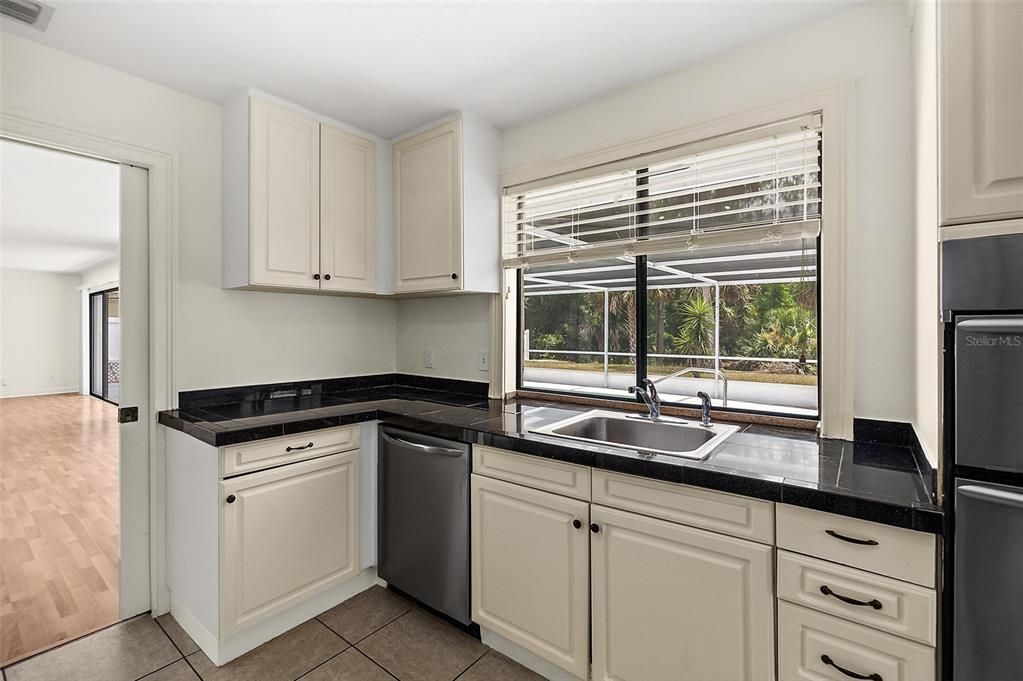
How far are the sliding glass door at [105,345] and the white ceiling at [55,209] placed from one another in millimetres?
209

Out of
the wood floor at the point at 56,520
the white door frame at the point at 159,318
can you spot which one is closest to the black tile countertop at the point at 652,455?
the white door frame at the point at 159,318

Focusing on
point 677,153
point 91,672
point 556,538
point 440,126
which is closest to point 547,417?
point 556,538

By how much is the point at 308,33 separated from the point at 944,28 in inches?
76.3

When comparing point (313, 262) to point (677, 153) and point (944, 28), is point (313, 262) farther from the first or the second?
point (944, 28)

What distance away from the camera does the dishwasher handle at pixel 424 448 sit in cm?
204

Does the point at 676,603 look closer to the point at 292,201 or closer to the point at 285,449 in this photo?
the point at 285,449

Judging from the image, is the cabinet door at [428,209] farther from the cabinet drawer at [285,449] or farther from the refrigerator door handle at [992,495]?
the refrigerator door handle at [992,495]

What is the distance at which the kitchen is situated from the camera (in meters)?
1.14

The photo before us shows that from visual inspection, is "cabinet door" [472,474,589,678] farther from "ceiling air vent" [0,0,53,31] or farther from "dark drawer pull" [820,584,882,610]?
"ceiling air vent" [0,0,53,31]

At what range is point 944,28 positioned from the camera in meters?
1.08

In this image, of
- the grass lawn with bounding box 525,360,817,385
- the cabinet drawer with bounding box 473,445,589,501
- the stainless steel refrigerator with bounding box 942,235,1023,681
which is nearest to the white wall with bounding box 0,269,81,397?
the cabinet drawer with bounding box 473,445,589,501

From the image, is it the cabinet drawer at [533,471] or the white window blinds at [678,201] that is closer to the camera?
the cabinet drawer at [533,471]

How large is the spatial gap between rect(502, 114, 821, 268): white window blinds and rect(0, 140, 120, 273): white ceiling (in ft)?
6.25

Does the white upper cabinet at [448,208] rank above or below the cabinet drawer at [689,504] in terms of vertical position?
above
